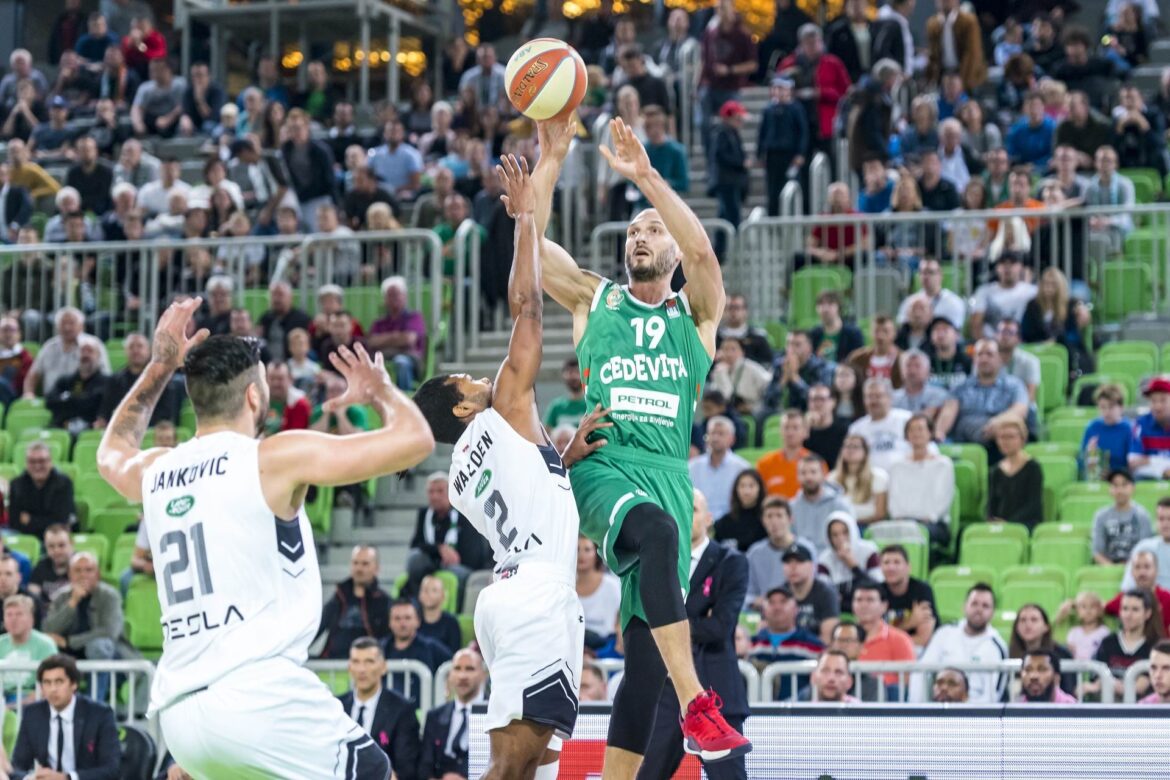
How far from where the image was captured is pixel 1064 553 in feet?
48.3

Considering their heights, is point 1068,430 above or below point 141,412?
below

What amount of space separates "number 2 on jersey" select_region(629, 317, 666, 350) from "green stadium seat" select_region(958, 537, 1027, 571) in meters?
6.78

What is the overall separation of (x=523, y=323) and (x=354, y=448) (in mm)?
1617

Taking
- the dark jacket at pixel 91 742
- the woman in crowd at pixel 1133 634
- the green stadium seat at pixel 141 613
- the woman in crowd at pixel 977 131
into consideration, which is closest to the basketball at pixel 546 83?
the woman in crowd at pixel 1133 634

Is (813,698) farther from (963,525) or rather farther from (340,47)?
(340,47)

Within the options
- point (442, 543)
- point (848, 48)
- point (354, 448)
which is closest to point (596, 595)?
point (442, 543)

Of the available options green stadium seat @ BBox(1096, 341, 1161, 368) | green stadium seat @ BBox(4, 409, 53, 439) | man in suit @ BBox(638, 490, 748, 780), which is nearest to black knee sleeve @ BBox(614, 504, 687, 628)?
man in suit @ BBox(638, 490, 748, 780)

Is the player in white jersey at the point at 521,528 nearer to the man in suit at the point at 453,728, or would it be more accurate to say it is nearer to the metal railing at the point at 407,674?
the man in suit at the point at 453,728

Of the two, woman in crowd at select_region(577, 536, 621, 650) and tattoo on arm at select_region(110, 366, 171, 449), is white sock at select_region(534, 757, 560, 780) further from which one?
woman in crowd at select_region(577, 536, 621, 650)

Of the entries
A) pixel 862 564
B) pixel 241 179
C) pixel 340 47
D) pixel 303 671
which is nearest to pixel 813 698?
pixel 862 564

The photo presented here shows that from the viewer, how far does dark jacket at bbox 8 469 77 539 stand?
682 inches

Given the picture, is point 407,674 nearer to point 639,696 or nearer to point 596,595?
point 596,595

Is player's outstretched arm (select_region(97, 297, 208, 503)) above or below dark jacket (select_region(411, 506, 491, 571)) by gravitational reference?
above

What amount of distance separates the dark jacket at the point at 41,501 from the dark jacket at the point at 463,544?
3550mm
